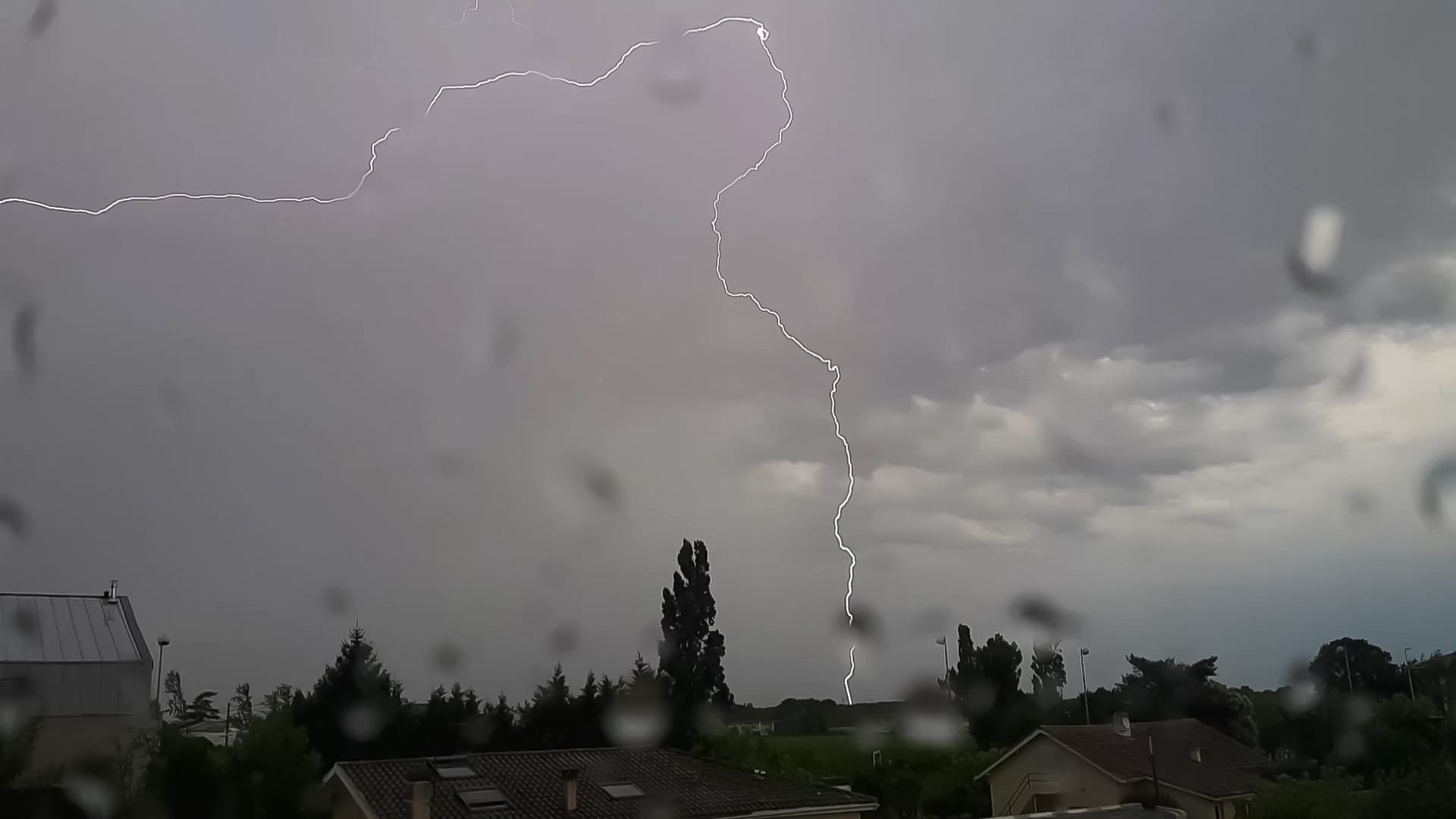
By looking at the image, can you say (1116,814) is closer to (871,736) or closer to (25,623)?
(871,736)

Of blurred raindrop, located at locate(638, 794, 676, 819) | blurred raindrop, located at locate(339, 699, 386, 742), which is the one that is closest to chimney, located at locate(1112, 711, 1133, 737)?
blurred raindrop, located at locate(638, 794, 676, 819)

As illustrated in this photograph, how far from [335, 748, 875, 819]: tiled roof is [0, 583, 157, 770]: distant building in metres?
3.53

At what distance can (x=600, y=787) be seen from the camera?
17672 mm

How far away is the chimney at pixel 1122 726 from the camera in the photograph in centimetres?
2670

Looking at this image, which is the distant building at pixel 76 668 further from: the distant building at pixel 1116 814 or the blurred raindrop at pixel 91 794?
the distant building at pixel 1116 814

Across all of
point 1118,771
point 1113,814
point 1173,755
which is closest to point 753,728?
point 1118,771

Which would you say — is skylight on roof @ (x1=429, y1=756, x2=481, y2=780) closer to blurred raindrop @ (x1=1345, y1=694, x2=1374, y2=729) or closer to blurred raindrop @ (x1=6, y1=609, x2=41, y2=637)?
blurred raindrop @ (x1=6, y1=609, x2=41, y2=637)

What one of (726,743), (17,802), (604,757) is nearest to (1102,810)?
(604,757)

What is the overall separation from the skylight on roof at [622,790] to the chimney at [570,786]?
0.86 metres

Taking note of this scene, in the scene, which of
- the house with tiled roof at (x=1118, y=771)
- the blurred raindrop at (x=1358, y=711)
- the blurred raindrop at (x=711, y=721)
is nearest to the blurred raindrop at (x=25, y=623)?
the blurred raindrop at (x=711, y=721)

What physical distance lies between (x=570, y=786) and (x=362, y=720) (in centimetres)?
1235

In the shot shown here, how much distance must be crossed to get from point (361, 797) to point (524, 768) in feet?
11.5

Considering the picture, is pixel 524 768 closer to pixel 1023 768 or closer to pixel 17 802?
pixel 17 802

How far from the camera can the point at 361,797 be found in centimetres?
1515
